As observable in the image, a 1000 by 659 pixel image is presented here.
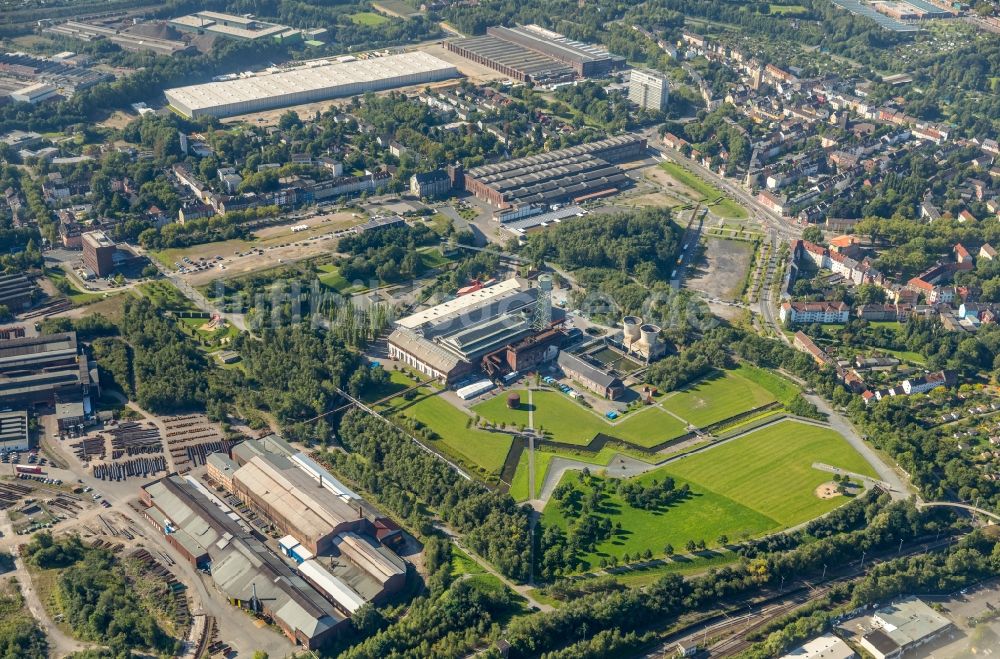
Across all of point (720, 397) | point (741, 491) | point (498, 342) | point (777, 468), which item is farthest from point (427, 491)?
point (720, 397)

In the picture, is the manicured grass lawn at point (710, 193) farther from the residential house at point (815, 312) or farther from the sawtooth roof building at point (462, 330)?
the sawtooth roof building at point (462, 330)

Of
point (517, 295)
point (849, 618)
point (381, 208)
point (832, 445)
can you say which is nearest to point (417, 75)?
point (381, 208)

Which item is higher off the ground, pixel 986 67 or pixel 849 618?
pixel 986 67

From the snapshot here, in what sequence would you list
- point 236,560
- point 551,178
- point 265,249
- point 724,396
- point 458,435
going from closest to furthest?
point 236,560 → point 458,435 → point 724,396 → point 265,249 → point 551,178

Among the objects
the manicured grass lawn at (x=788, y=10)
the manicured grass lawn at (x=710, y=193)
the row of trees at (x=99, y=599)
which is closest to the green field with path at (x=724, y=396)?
the manicured grass lawn at (x=710, y=193)

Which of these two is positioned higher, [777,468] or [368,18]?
[368,18]

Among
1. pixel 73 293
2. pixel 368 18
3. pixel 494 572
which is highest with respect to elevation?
pixel 368 18

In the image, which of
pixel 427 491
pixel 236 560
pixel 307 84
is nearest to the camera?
pixel 236 560

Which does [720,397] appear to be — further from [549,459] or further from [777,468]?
[549,459]

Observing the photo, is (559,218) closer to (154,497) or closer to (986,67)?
(154,497)
